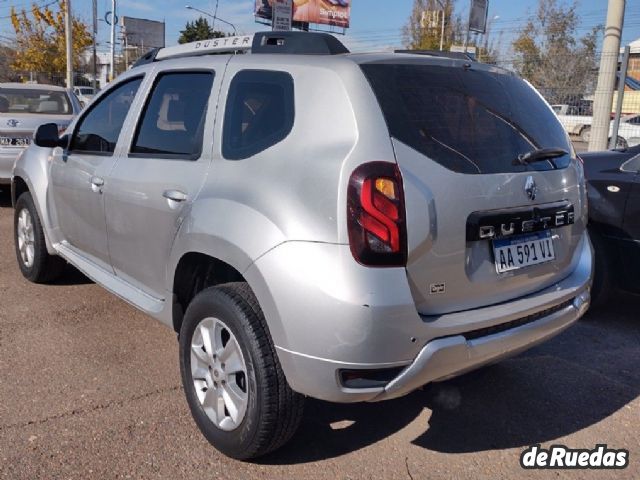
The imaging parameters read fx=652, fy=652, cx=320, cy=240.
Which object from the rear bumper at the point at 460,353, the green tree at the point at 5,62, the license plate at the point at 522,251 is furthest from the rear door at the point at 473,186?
the green tree at the point at 5,62

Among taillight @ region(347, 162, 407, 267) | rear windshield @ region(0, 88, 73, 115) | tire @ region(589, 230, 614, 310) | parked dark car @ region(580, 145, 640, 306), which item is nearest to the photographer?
taillight @ region(347, 162, 407, 267)

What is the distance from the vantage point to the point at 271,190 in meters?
2.63

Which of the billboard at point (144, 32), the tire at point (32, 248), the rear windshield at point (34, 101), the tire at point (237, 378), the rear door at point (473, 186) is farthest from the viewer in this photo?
the billboard at point (144, 32)

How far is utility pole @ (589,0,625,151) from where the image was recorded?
9242 millimetres

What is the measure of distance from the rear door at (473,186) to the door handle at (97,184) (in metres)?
1.97

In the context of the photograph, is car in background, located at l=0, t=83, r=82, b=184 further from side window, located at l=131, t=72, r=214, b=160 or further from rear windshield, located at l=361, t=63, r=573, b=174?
rear windshield, located at l=361, t=63, r=573, b=174

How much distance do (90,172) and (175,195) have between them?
121 cm

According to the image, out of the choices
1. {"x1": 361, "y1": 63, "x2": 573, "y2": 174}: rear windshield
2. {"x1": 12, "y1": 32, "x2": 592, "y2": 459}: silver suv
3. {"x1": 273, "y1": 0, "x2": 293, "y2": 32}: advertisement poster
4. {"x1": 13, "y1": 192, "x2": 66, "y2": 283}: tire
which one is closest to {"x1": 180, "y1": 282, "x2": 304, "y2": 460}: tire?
{"x1": 12, "y1": 32, "x2": 592, "y2": 459}: silver suv

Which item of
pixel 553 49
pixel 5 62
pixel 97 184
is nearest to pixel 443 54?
pixel 97 184

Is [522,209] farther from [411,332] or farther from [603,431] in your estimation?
[603,431]

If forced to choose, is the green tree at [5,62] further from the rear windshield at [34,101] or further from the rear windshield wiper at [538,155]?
the rear windshield wiper at [538,155]

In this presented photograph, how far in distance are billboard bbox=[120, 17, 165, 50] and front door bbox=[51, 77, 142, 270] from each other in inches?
2405

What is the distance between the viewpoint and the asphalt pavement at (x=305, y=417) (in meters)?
2.90

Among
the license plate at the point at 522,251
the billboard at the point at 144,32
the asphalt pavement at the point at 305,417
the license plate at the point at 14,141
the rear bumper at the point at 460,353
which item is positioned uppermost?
the billboard at the point at 144,32
